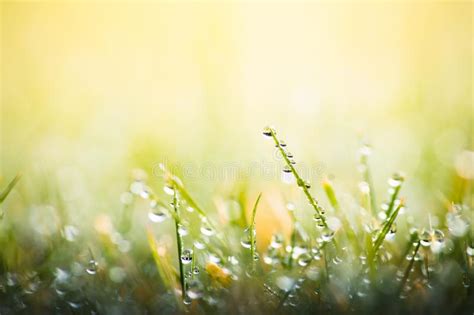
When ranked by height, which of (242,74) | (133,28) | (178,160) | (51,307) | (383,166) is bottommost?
(51,307)

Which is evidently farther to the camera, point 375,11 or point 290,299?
point 375,11

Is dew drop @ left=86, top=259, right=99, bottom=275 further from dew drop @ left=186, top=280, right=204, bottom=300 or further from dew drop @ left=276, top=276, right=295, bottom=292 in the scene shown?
dew drop @ left=276, top=276, right=295, bottom=292

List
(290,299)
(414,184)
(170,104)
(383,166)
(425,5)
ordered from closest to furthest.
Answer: (290,299) → (414,184) → (383,166) → (170,104) → (425,5)

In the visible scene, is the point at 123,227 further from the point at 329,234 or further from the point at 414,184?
the point at 414,184

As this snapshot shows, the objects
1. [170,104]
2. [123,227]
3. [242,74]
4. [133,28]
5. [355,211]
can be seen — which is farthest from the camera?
[133,28]

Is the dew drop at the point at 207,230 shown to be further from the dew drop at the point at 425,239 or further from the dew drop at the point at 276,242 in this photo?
the dew drop at the point at 425,239

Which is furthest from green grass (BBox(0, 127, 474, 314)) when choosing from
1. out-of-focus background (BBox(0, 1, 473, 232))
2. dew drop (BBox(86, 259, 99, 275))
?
out-of-focus background (BBox(0, 1, 473, 232))

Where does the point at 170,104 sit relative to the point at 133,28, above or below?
below

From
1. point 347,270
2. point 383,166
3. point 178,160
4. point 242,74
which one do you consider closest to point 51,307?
point 347,270

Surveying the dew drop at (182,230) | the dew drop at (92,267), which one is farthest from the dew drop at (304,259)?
the dew drop at (92,267)

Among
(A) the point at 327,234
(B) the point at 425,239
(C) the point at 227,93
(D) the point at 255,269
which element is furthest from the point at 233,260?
(C) the point at 227,93
